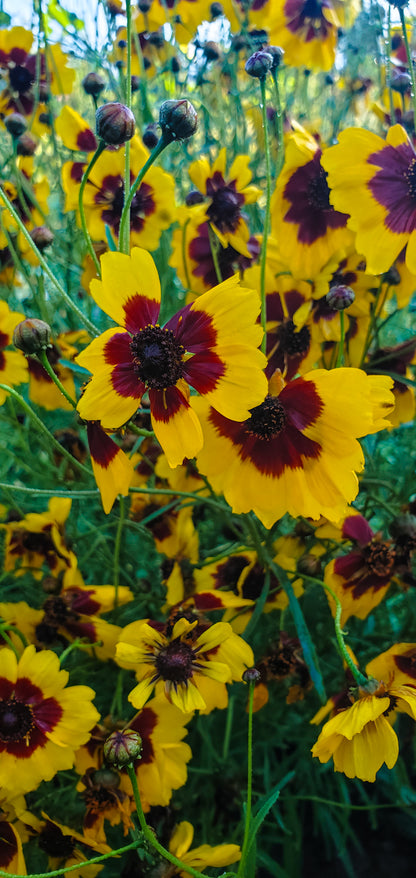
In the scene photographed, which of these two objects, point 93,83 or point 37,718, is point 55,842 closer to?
point 37,718

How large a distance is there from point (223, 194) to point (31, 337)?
1.74 ft

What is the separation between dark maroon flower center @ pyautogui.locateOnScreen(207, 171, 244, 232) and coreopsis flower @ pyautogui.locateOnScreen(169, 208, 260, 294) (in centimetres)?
4

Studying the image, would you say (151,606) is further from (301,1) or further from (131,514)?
(301,1)

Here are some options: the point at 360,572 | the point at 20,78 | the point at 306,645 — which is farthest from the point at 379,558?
the point at 20,78

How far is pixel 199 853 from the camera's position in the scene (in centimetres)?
76

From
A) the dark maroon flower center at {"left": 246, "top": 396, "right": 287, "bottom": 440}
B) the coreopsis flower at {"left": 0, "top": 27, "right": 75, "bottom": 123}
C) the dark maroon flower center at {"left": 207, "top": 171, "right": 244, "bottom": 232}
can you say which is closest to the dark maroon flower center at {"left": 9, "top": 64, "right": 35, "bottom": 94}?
the coreopsis flower at {"left": 0, "top": 27, "right": 75, "bottom": 123}

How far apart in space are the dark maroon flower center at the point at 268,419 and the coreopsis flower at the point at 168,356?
0.29 feet

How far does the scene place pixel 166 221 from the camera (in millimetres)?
1125

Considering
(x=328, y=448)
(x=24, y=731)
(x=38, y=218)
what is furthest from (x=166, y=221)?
(x=24, y=731)

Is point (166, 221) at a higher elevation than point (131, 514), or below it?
higher

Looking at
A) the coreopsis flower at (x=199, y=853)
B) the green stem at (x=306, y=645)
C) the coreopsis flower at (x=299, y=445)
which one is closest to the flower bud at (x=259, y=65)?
the coreopsis flower at (x=299, y=445)

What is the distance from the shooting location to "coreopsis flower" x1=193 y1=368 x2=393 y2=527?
0.64 metres

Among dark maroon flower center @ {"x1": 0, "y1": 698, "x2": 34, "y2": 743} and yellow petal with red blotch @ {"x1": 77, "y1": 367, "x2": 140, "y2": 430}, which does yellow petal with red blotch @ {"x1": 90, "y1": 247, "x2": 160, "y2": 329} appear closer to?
yellow petal with red blotch @ {"x1": 77, "y1": 367, "x2": 140, "y2": 430}

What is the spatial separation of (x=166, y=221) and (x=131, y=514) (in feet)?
1.60
